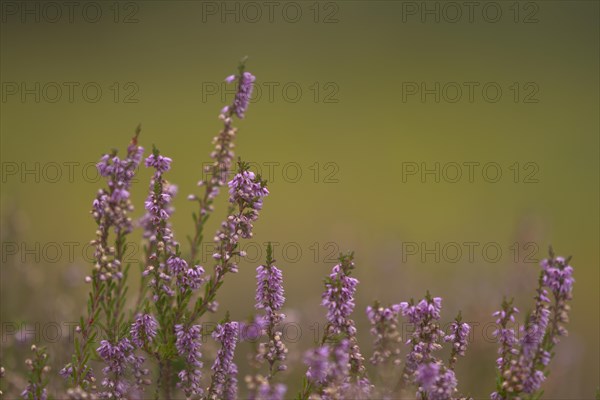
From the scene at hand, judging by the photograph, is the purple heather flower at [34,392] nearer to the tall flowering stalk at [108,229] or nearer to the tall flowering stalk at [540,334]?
the tall flowering stalk at [108,229]

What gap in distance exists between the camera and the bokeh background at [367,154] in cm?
1184

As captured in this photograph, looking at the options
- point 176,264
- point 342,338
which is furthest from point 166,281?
point 342,338

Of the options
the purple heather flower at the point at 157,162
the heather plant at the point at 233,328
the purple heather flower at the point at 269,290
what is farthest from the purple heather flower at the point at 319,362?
the purple heather flower at the point at 157,162

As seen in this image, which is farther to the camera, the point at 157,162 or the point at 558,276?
the point at 157,162

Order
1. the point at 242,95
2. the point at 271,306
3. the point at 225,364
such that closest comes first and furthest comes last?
the point at 225,364 → the point at 271,306 → the point at 242,95

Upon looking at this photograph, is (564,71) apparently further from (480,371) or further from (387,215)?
(480,371)

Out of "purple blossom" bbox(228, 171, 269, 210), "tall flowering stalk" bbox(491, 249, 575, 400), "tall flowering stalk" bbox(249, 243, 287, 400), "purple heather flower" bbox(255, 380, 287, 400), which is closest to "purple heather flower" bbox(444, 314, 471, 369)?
"tall flowering stalk" bbox(491, 249, 575, 400)

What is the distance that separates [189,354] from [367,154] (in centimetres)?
3277

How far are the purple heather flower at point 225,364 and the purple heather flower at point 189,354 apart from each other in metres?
0.10

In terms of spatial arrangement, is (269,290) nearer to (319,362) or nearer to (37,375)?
(319,362)

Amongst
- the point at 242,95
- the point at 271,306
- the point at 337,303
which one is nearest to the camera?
the point at 337,303

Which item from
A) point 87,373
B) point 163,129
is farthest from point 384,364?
point 163,129

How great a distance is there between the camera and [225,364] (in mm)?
4293

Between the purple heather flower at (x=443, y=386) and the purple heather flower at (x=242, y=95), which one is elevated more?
the purple heather flower at (x=242, y=95)
